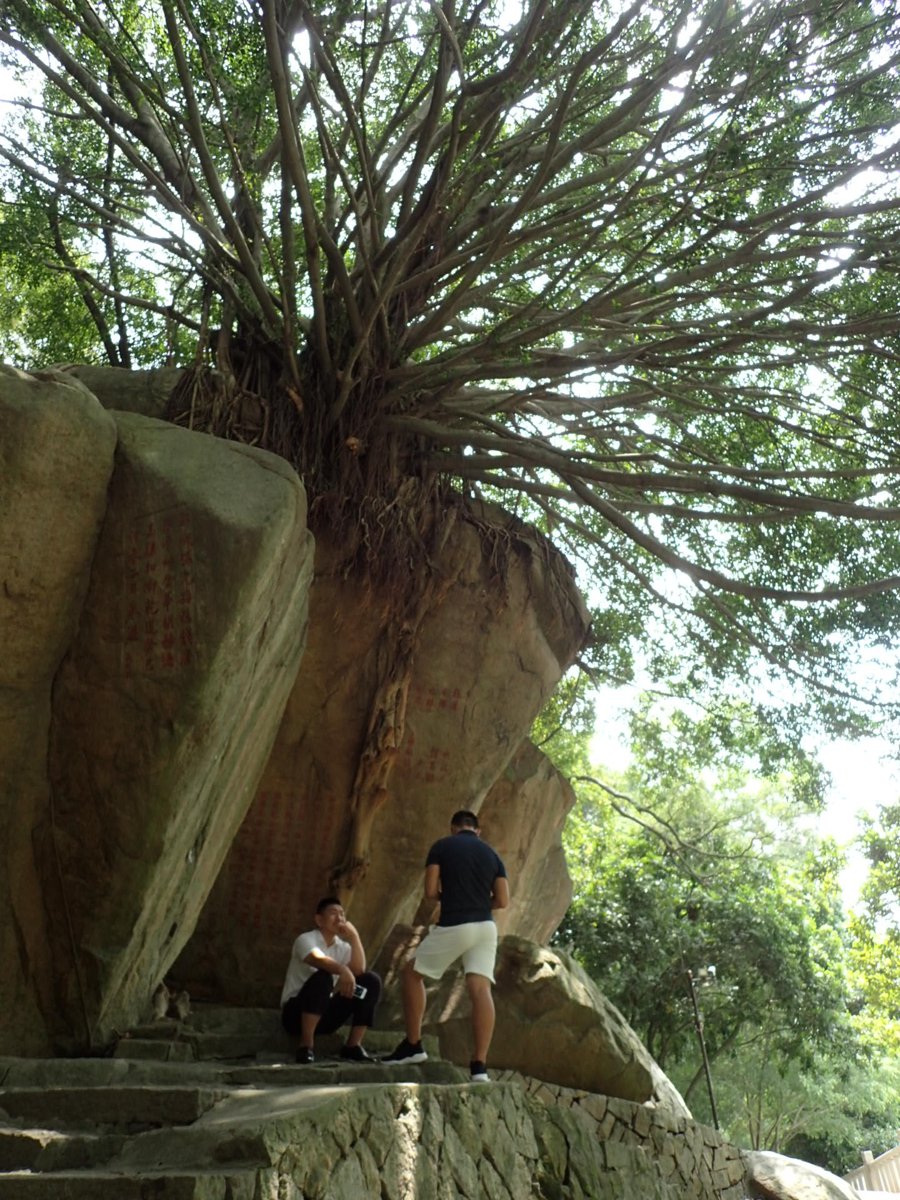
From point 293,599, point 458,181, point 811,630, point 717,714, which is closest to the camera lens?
point 293,599

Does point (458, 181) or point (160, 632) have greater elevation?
point (458, 181)

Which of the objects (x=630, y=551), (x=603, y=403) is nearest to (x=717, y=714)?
(x=630, y=551)

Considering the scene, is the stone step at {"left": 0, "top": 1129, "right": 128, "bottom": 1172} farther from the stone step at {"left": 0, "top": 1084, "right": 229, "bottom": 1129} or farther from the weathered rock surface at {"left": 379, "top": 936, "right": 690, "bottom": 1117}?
the weathered rock surface at {"left": 379, "top": 936, "right": 690, "bottom": 1117}

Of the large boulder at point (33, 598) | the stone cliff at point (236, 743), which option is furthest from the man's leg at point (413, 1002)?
the large boulder at point (33, 598)

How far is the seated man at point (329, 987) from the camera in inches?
231

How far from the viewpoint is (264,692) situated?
24.1 ft

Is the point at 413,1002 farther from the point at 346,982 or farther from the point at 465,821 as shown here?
the point at 465,821

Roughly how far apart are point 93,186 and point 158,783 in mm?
5923

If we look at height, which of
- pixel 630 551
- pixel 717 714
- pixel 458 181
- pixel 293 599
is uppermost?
pixel 458 181

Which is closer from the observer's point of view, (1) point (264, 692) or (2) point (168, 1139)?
(2) point (168, 1139)

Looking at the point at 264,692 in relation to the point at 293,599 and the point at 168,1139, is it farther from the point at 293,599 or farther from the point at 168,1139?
the point at 168,1139

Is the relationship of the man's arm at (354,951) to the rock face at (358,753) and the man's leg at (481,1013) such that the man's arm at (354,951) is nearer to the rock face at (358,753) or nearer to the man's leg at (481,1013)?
the man's leg at (481,1013)

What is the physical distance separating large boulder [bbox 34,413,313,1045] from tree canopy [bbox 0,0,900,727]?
1.72 m

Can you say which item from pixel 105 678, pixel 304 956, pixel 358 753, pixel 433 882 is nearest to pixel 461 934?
→ pixel 433 882
